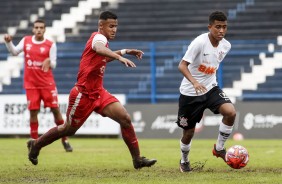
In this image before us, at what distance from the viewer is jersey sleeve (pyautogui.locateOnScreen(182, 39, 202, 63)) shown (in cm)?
1027

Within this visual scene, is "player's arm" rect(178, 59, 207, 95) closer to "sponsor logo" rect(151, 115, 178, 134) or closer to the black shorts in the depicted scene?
the black shorts

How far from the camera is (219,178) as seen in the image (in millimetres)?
9266

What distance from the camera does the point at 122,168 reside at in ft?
36.5

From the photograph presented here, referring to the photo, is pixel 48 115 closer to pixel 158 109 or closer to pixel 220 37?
pixel 158 109

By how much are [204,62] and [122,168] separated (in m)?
1.94

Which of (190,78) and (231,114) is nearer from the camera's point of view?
(190,78)

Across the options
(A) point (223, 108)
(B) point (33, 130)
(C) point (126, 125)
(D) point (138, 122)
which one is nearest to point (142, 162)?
(C) point (126, 125)

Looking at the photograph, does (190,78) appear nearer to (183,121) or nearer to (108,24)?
(183,121)

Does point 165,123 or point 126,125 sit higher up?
point 126,125

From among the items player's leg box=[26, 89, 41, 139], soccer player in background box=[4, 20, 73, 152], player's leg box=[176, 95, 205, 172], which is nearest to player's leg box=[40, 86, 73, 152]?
soccer player in background box=[4, 20, 73, 152]

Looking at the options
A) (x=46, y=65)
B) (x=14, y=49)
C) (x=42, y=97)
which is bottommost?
(x=42, y=97)

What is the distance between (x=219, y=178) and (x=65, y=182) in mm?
1818

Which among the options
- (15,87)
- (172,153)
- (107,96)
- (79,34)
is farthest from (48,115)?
(107,96)

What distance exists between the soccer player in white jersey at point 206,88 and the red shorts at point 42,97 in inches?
197
